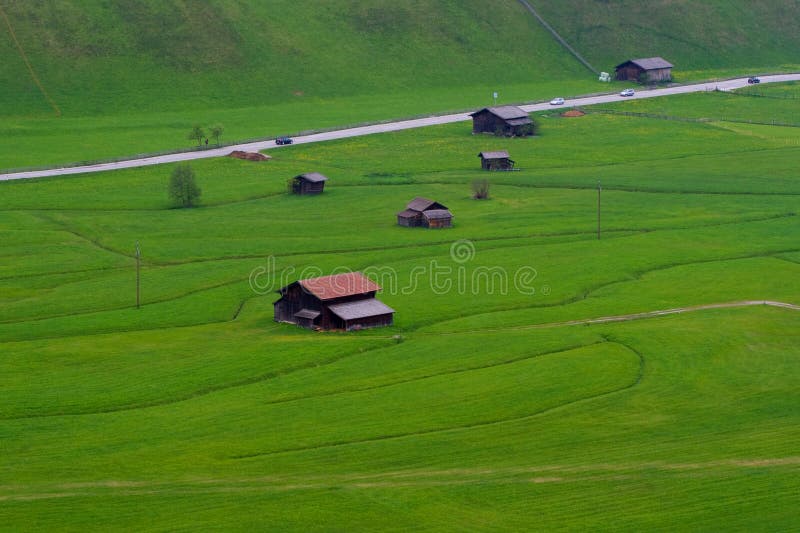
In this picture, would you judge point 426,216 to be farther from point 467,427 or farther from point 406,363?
point 467,427

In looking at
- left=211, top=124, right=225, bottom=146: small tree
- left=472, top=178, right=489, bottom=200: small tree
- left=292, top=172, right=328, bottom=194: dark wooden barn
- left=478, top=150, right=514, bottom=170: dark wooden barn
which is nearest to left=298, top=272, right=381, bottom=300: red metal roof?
left=472, top=178, right=489, bottom=200: small tree

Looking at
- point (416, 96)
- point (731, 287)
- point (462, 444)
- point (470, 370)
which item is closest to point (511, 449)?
point (462, 444)

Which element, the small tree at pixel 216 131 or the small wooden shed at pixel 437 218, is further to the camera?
the small tree at pixel 216 131

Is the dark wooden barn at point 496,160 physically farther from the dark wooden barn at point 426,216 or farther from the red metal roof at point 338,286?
the red metal roof at point 338,286

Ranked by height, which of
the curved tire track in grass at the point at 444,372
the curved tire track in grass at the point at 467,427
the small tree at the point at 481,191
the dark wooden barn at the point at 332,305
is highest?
the small tree at the point at 481,191

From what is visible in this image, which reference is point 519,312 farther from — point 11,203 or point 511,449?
point 11,203

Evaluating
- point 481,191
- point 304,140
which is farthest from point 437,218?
point 304,140

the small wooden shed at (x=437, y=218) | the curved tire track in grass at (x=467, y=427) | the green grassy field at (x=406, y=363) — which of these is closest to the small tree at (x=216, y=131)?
the green grassy field at (x=406, y=363)
